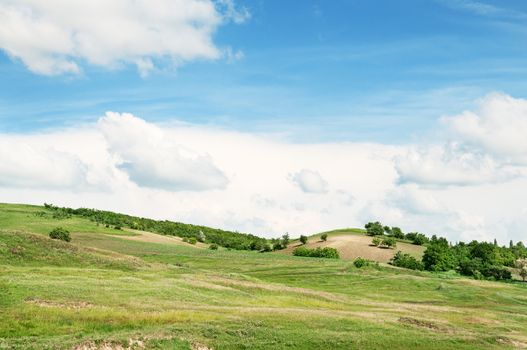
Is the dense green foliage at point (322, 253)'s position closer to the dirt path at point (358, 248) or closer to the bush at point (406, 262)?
the dirt path at point (358, 248)

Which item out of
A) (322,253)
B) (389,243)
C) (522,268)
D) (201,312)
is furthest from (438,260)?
(201,312)

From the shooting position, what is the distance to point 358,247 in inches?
6914

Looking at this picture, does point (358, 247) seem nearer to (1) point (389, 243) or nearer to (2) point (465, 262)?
(1) point (389, 243)

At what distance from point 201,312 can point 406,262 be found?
367ft

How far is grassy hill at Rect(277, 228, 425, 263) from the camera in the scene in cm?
16512

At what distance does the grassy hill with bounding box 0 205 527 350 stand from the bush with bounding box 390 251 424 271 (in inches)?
1981

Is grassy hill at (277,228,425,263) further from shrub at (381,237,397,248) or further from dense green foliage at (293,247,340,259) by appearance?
dense green foliage at (293,247,340,259)

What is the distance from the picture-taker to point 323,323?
48000mm

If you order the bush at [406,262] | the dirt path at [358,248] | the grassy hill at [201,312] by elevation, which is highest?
the dirt path at [358,248]

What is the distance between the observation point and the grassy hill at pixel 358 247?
165 meters

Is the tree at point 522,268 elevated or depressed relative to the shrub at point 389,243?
depressed

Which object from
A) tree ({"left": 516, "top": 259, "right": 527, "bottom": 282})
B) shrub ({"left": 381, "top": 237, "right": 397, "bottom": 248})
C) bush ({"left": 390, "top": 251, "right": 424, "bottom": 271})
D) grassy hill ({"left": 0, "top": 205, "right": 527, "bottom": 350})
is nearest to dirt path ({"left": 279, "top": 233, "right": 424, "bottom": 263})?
shrub ({"left": 381, "top": 237, "right": 397, "bottom": 248})

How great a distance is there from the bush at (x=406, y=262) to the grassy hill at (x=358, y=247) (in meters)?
3.61

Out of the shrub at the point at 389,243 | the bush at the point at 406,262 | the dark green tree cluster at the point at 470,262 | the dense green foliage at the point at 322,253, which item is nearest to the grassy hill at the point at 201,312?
the bush at the point at 406,262
